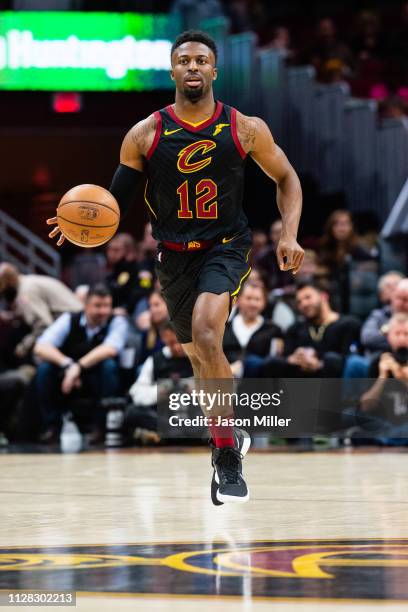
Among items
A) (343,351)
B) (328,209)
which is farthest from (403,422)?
(328,209)

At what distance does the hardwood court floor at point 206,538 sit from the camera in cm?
307

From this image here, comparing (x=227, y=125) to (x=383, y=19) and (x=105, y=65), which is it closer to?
(x=105, y=65)

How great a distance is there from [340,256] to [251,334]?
2143mm

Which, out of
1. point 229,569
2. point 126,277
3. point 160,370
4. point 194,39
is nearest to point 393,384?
point 160,370

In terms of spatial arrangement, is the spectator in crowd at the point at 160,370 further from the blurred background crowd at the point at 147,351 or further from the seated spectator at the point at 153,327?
the seated spectator at the point at 153,327

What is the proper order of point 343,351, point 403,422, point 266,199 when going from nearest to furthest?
1. point 403,422
2. point 343,351
3. point 266,199

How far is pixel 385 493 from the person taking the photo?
5859mm

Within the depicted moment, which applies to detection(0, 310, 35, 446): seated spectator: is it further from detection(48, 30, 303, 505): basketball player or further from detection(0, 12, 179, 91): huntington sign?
detection(0, 12, 179, 91): huntington sign

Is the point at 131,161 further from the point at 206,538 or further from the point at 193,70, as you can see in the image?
the point at 206,538

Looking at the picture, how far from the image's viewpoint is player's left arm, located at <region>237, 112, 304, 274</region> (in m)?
5.34

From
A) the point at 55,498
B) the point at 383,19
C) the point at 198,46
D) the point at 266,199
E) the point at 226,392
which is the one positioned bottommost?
the point at 55,498

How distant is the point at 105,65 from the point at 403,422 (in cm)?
886

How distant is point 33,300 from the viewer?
1066cm

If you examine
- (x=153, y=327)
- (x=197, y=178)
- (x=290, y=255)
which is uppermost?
(x=197, y=178)
